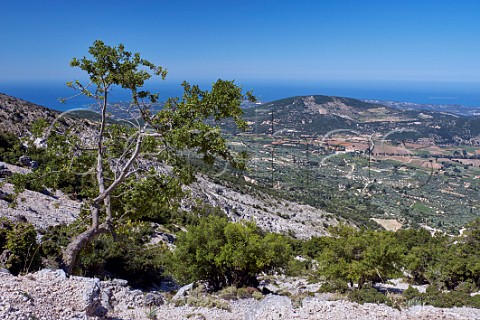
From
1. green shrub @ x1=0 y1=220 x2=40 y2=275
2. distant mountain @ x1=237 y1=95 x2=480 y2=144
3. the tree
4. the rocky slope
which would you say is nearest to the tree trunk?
the tree

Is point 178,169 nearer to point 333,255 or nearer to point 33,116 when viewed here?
point 333,255

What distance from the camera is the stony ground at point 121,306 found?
6.42 meters

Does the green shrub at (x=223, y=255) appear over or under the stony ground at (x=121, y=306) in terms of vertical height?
under

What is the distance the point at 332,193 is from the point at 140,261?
69022 millimetres

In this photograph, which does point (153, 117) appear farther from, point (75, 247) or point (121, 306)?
point (121, 306)

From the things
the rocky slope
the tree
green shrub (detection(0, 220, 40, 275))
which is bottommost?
the rocky slope

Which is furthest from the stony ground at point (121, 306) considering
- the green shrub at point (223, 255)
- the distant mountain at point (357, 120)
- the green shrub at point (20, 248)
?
the distant mountain at point (357, 120)

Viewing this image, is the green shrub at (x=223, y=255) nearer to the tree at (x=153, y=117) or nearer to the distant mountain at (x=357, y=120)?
the tree at (x=153, y=117)

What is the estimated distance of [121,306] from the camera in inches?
362

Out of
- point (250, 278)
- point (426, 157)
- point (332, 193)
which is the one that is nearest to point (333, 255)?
point (250, 278)

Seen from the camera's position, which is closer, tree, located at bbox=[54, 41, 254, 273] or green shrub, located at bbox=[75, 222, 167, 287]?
tree, located at bbox=[54, 41, 254, 273]

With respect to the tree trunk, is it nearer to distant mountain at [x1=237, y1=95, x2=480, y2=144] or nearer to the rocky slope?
the rocky slope

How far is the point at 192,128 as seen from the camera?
26.7ft

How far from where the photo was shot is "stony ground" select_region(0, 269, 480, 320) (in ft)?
21.1
